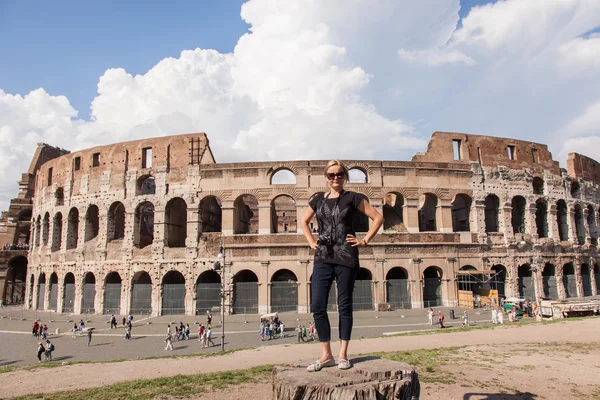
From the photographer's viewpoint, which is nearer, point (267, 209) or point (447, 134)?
point (267, 209)

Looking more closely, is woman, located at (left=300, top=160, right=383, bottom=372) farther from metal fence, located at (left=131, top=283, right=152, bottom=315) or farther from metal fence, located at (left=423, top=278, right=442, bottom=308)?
metal fence, located at (left=131, top=283, right=152, bottom=315)

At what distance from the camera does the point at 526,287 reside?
92.1ft

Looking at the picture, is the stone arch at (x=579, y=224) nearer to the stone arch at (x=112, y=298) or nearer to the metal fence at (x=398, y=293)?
the metal fence at (x=398, y=293)

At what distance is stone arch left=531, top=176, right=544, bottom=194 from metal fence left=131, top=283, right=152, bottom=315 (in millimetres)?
29230

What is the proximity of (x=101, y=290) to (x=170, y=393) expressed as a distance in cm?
2277

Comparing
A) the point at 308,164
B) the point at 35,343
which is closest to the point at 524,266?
the point at 308,164

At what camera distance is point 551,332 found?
15039mm

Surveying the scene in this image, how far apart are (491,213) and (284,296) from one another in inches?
678

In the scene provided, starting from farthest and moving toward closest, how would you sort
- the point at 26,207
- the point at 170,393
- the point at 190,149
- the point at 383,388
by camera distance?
the point at 26,207
the point at 190,149
the point at 170,393
the point at 383,388

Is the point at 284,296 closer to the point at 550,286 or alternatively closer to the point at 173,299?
the point at 173,299

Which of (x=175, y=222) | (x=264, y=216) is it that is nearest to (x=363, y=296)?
(x=264, y=216)

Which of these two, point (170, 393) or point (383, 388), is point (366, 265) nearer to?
point (170, 393)

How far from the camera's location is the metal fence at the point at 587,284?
30.4 meters

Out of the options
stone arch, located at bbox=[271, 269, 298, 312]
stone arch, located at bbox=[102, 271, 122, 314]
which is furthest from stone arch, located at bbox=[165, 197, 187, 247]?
stone arch, located at bbox=[271, 269, 298, 312]
